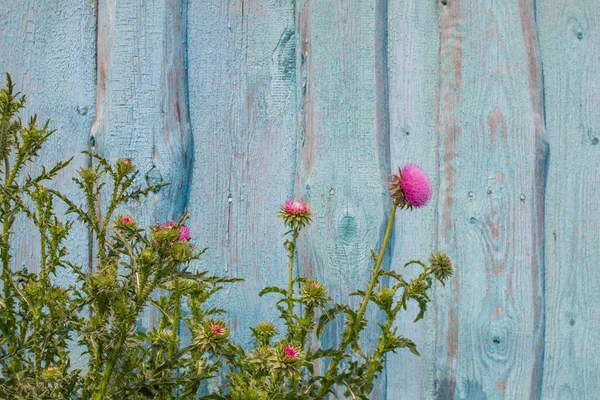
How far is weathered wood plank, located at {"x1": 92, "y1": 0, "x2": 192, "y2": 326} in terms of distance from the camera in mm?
2553

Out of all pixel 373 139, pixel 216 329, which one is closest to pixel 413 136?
pixel 373 139

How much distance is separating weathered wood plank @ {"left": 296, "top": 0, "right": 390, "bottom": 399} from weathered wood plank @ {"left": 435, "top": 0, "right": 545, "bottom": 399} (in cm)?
22

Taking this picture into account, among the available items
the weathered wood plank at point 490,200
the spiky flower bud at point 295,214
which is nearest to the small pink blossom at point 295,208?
the spiky flower bud at point 295,214

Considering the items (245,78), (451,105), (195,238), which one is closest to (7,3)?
(245,78)

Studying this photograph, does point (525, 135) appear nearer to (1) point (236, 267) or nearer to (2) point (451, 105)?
(2) point (451, 105)

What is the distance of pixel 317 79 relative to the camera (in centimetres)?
262

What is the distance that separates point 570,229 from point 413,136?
609mm

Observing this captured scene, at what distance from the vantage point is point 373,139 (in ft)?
8.57

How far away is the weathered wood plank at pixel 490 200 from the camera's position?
104 inches

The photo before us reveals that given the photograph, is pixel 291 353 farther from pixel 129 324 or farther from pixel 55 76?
pixel 55 76

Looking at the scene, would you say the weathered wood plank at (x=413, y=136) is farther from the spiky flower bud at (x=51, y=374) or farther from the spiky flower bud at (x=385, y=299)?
the spiky flower bud at (x=51, y=374)

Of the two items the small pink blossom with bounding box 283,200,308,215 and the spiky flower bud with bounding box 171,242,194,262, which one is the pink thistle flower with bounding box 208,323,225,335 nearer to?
the spiky flower bud with bounding box 171,242,194,262

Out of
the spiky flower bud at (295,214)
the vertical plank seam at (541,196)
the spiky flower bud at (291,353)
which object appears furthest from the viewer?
the vertical plank seam at (541,196)

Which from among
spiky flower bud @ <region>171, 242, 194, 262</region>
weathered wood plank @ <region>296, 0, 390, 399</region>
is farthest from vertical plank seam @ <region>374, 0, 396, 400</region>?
spiky flower bud @ <region>171, 242, 194, 262</region>
